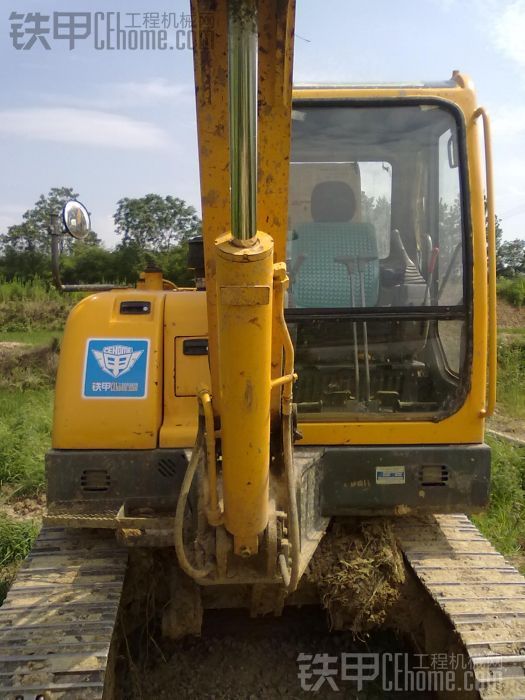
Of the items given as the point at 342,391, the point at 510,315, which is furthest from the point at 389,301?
the point at 510,315

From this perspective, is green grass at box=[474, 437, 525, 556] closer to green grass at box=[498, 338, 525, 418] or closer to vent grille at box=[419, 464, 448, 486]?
vent grille at box=[419, 464, 448, 486]

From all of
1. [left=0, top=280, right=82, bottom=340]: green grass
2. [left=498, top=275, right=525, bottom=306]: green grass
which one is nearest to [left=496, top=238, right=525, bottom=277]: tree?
[left=498, top=275, right=525, bottom=306]: green grass

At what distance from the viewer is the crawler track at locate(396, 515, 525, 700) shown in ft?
7.38

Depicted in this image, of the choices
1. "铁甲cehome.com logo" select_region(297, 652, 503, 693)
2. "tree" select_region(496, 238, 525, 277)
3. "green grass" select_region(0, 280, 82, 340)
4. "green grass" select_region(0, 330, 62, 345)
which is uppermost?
"tree" select_region(496, 238, 525, 277)

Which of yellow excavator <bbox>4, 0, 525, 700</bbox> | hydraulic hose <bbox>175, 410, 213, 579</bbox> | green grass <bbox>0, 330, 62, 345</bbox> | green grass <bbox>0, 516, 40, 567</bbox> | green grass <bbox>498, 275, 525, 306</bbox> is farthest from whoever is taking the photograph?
green grass <bbox>498, 275, 525, 306</bbox>

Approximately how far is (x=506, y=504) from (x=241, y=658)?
273 centimetres

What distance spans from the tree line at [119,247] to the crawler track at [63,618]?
15520mm

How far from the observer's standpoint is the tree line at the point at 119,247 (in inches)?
867

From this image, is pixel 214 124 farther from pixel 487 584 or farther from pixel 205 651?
pixel 205 651

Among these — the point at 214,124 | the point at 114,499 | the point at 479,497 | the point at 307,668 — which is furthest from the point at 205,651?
the point at 214,124

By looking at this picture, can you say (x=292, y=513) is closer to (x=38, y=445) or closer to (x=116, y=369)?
(x=116, y=369)

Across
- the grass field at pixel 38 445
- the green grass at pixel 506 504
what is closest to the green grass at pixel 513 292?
the grass field at pixel 38 445

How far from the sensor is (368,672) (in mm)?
3035

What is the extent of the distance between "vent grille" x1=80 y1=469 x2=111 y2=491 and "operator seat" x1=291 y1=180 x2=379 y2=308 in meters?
1.11
